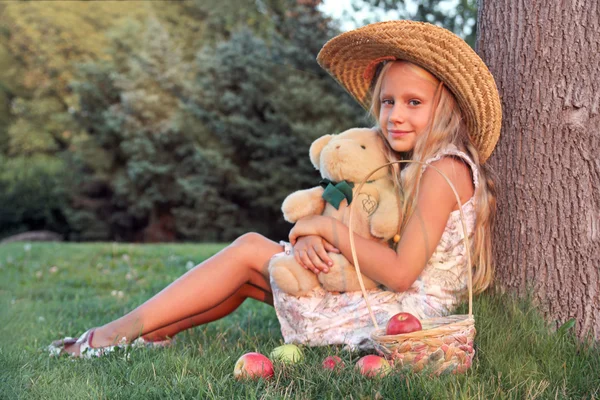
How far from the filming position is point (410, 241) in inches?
104

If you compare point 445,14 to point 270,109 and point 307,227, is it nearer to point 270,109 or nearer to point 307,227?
point 270,109

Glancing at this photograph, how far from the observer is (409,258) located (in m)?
2.66

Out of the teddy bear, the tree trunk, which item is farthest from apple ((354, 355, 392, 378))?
the tree trunk

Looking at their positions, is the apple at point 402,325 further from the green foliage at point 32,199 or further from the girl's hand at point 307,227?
the green foliage at point 32,199

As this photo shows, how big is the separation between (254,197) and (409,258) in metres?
A: 17.4

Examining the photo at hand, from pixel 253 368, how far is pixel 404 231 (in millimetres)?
863

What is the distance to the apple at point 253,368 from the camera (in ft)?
7.93

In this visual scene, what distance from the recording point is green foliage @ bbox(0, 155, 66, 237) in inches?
865

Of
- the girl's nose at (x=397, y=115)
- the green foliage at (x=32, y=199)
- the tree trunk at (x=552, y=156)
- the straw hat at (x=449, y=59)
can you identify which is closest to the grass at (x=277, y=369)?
the tree trunk at (x=552, y=156)

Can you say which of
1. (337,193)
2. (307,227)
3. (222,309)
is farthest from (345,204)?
(222,309)

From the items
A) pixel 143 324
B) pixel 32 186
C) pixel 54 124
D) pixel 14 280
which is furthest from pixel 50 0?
pixel 143 324

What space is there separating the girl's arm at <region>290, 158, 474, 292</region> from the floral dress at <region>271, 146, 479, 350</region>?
0.48ft

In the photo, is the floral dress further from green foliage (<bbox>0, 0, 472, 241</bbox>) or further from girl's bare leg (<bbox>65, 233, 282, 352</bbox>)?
green foliage (<bbox>0, 0, 472, 241</bbox>)

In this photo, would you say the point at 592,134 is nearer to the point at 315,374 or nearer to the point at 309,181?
the point at 315,374
